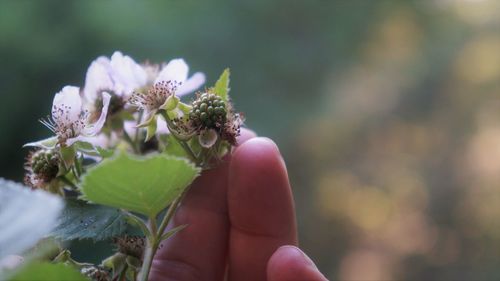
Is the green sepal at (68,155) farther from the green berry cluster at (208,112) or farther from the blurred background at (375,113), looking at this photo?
the blurred background at (375,113)

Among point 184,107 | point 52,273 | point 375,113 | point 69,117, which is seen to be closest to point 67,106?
point 69,117

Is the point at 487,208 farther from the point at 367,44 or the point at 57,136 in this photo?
the point at 57,136

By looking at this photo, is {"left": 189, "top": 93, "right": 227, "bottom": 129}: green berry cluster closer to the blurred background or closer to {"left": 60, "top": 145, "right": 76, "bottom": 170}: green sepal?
{"left": 60, "top": 145, "right": 76, "bottom": 170}: green sepal

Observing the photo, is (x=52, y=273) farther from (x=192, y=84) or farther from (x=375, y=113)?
(x=375, y=113)

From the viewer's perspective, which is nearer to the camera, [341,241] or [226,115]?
[226,115]

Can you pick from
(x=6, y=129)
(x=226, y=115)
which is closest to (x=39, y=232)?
(x=226, y=115)

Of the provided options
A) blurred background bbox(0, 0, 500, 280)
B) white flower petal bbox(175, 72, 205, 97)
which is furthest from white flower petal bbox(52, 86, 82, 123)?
blurred background bbox(0, 0, 500, 280)
